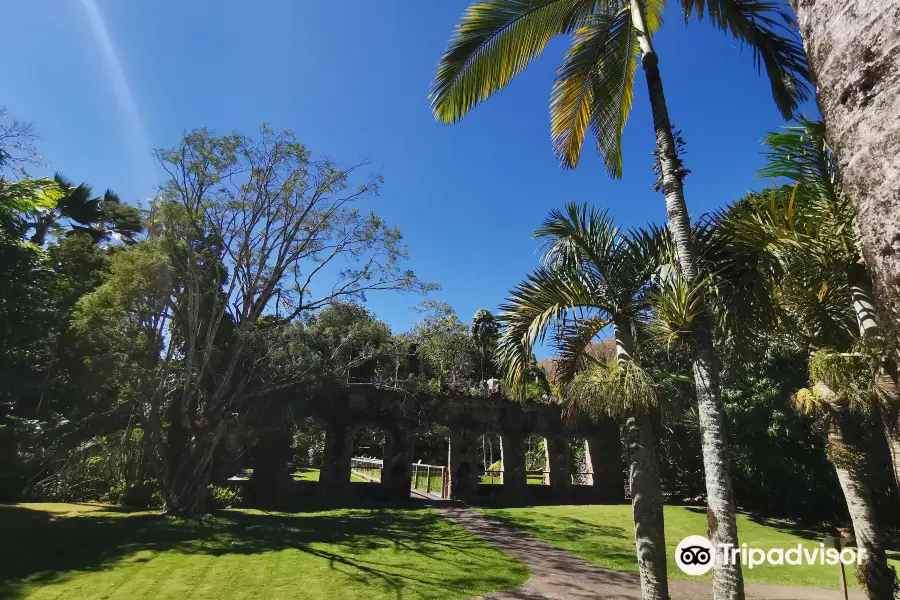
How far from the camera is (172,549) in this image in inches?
312

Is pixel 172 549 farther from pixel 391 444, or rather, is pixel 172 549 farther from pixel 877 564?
pixel 877 564

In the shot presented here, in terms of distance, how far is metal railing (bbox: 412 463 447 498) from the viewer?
57.9ft

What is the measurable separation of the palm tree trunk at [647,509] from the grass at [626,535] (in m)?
3.90

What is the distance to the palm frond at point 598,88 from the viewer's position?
5855 mm

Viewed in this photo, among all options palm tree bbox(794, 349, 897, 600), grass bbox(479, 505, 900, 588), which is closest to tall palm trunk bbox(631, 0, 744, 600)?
palm tree bbox(794, 349, 897, 600)

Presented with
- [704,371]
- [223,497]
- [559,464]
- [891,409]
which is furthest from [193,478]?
[559,464]

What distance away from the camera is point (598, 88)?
6.27m

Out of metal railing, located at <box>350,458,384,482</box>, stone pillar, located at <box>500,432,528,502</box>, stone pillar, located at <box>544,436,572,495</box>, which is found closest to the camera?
stone pillar, located at <box>500,432,528,502</box>

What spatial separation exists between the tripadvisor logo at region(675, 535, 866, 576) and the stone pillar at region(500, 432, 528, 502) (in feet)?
29.7

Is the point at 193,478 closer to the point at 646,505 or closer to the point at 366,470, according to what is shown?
the point at 646,505

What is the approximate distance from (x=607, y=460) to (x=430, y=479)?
7.85 metres

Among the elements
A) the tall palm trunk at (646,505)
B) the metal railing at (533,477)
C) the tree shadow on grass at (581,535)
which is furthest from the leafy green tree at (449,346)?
the tall palm trunk at (646,505)

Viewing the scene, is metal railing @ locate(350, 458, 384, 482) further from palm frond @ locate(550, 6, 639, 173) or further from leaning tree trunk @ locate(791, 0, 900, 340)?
leaning tree trunk @ locate(791, 0, 900, 340)

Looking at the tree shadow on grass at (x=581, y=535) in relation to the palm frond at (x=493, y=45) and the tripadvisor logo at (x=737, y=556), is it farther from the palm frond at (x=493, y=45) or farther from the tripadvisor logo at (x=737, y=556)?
the palm frond at (x=493, y=45)
